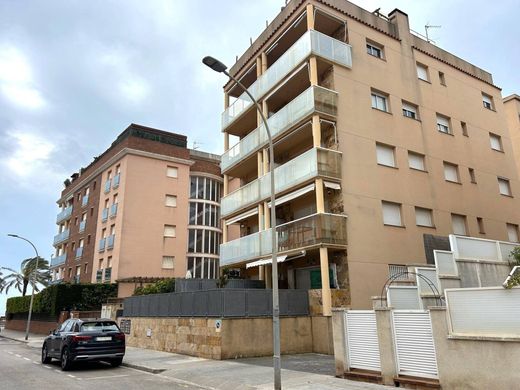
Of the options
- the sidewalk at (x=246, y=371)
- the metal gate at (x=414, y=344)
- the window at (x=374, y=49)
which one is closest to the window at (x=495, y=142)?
the window at (x=374, y=49)

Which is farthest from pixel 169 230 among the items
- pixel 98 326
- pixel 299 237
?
pixel 98 326

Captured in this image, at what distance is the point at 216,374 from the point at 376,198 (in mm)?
10774

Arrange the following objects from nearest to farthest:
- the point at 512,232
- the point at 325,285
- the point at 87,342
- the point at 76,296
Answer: the point at 87,342, the point at 325,285, the point at 512,232, the point at 76,296

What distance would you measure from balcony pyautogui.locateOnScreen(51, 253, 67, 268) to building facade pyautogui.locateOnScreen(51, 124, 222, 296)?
7.60 feet

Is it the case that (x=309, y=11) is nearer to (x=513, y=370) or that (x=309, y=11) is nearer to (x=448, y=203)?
(x=448, y=203)

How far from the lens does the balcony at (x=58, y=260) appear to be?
46.9 meters

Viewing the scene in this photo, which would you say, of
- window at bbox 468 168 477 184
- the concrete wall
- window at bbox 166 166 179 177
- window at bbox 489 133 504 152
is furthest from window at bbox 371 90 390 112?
window at bbox 166 166 179 177

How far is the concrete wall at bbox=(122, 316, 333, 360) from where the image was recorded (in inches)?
566

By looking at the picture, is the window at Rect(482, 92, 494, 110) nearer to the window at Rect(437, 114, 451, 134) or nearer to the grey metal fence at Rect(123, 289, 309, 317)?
the window at Rect(437, 114, 451, 134)

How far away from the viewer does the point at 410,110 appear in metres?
21.8

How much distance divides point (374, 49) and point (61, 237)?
42949 mm

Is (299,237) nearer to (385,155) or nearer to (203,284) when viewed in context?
(385,155)

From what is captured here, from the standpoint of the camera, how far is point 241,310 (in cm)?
1484

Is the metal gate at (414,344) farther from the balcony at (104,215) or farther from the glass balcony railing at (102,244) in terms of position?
the balcony at (104,215)
